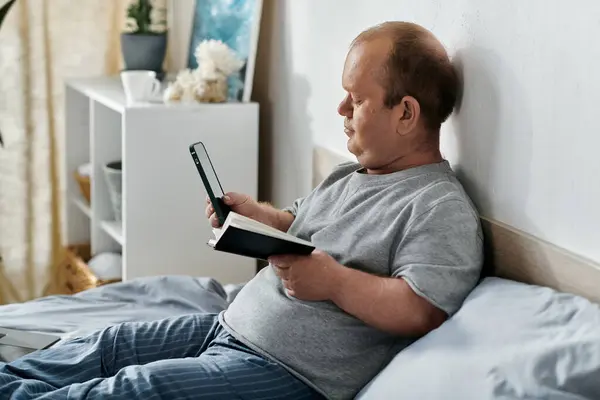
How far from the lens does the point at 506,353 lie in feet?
4.31

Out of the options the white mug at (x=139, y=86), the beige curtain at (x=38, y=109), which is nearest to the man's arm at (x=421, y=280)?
the white mug at (x=139, y=86)

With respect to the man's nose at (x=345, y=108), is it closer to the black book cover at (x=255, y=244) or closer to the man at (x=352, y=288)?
the man at (x=352, y=288)

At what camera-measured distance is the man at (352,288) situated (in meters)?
1.50

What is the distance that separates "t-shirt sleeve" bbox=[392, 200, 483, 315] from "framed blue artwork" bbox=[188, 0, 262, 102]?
128 cm

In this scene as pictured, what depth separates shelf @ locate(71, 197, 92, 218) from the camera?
3.09 meters

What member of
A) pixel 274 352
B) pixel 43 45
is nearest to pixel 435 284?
pixel 274 352

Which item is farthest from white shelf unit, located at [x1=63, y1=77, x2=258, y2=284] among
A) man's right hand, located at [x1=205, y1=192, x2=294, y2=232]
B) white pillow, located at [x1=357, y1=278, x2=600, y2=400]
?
white pillow, located at [x1=357, y1=278, x2=600, y2=400]

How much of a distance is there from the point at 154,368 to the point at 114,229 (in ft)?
4.66

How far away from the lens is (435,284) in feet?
4.85

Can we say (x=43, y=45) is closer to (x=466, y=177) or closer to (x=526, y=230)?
(x=466, y=177)

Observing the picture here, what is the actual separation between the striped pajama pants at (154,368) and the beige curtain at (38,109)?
1556 mm

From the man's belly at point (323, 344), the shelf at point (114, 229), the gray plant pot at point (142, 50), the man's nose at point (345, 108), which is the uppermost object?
the man's nose at point (345, 108)

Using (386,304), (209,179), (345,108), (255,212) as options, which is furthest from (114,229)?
(386,304)

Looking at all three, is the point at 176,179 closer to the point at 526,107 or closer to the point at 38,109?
the point at 38,109
